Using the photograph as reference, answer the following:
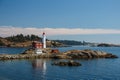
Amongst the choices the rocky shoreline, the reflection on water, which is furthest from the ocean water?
the rocky shoreline

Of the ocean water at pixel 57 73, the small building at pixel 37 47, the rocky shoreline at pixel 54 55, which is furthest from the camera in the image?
the small building at pixel 37 47

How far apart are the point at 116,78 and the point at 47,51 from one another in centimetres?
5918

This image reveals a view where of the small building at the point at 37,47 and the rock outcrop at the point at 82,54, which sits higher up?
the small building at the point at 37,47

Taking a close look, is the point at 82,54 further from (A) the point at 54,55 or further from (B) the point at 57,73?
(B) the point at 57,73

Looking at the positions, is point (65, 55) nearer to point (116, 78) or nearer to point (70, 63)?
point (70, 63)

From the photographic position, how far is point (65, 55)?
108938 millimetres

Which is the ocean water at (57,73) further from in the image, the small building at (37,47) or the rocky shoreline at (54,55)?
the small building at (37,47)

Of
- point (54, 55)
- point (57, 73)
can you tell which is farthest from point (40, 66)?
point (54, 55)

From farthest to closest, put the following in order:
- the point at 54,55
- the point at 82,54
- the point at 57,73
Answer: the point at 82,54 < the point at 54,55 < the point at 57,73

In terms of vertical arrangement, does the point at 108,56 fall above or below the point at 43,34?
below

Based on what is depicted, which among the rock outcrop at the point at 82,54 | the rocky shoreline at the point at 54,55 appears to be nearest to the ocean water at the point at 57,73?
the rocky shoreline at the point at 54,55

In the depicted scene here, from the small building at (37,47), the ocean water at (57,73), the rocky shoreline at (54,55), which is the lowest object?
the ocean water at (57,73)

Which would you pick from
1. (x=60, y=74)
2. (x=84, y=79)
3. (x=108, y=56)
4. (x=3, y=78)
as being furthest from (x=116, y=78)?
(x=108, y=56)

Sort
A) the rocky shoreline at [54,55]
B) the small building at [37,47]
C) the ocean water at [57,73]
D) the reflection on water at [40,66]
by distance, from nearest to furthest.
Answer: the ocean water at [57,73]
the reflection on water at [40,66]
the rocky shoreline at [54,55]
the small building at [37,47]
